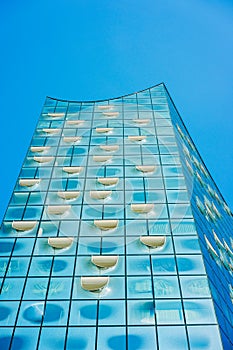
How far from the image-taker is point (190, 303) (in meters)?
19.8

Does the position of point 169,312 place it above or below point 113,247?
below

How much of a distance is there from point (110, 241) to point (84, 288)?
11.6 ft

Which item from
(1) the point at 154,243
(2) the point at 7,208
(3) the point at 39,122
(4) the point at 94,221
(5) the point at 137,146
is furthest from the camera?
(3) the point at 39,122

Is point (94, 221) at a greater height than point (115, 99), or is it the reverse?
point (115, 99)

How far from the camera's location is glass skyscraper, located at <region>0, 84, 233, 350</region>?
18797mm

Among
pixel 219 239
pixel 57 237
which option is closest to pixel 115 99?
pixel 219 239

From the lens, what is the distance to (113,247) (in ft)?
74.9

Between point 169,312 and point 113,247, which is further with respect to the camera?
point 113,247

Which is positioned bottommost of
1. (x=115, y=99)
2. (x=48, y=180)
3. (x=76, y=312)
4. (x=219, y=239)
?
(x=76, y=312)

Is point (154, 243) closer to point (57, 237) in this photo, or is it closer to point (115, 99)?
point (57, 237)

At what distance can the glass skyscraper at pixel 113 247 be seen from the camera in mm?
18797

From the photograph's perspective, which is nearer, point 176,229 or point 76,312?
point 76,312

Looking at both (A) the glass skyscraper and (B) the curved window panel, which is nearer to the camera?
(A) the glass skyscraper

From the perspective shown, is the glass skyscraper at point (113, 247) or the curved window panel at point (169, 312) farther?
the curved window panel at point (169, 312)
